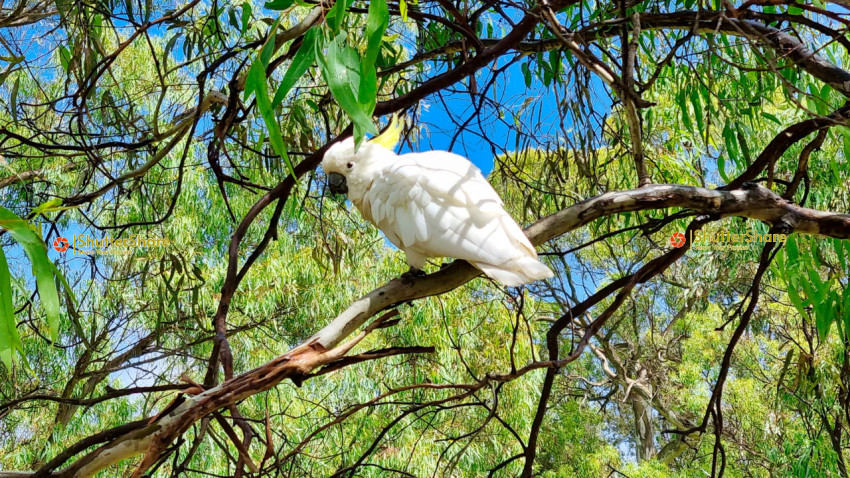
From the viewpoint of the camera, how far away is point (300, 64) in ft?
2.15

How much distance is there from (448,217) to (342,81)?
88 centimetres

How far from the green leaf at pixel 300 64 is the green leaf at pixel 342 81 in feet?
0.07

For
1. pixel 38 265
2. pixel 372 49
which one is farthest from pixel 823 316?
pixel 38 265

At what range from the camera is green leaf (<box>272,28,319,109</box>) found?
622 millimetres

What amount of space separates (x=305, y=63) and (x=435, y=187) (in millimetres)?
872

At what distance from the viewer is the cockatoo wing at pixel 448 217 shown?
1339mm

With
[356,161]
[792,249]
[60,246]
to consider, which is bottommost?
[792,249]

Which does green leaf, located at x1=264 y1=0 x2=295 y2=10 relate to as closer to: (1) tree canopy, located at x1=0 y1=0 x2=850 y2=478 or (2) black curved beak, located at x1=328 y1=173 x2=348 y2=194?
(1) tree canopy, located at x1=0 y1=0 x2=850 y2=478

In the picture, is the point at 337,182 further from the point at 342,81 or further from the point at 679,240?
the point at 342,81

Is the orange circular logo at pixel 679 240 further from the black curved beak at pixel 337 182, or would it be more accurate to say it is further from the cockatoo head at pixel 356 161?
the black curved beak at pixel 337 182

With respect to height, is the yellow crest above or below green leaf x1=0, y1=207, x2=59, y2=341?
above

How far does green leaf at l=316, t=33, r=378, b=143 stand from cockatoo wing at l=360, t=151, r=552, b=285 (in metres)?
0.68

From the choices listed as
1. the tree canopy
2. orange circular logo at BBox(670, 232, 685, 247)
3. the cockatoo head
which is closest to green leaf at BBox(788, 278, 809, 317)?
the tree canopy

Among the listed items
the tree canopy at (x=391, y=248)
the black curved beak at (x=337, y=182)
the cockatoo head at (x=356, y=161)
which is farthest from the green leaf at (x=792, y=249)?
the black curved beak at (x=337, y=182)
